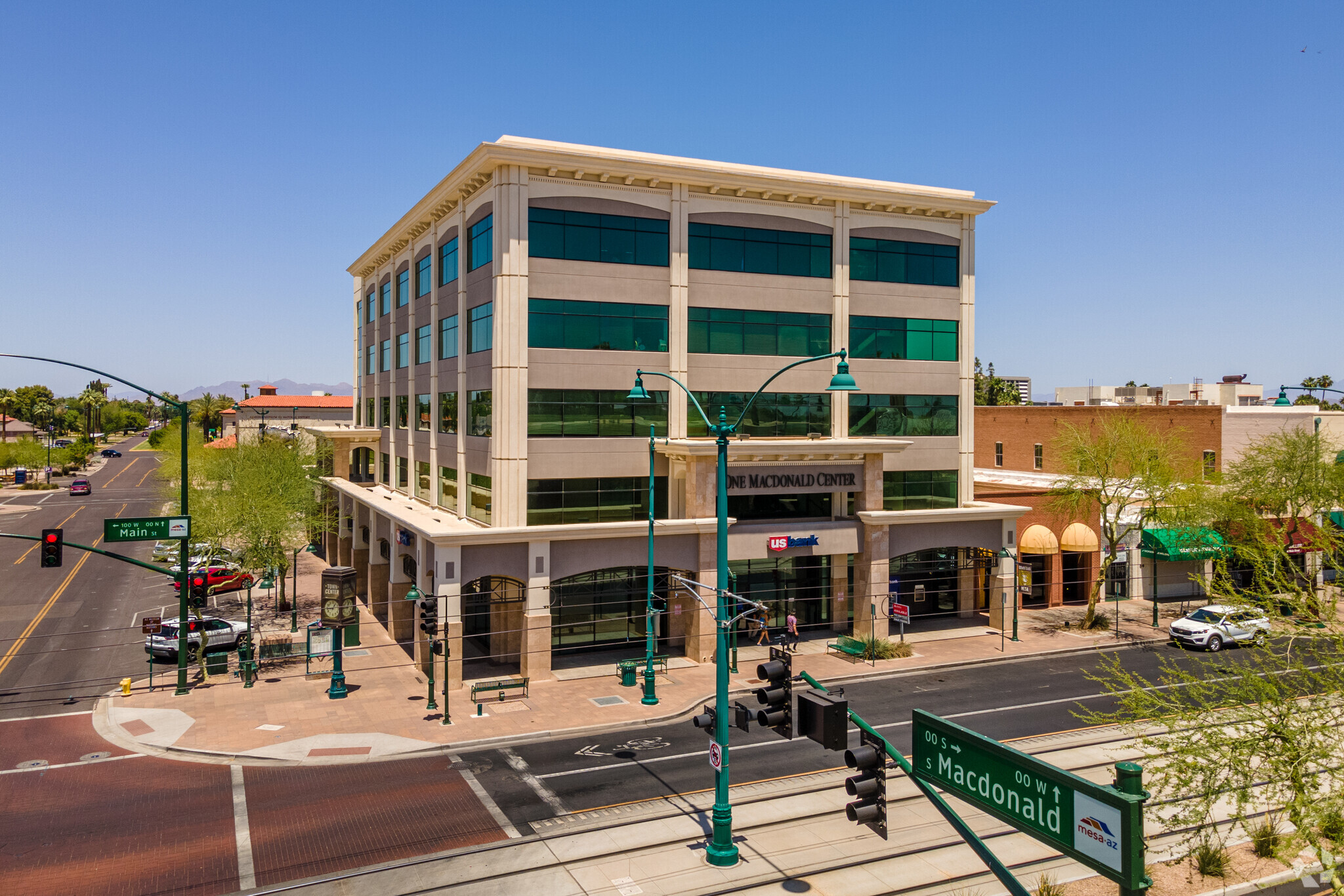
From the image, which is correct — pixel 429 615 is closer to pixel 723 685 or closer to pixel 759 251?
pixel 723 685

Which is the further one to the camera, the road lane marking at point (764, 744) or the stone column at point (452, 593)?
the stone column at point (452, 593)

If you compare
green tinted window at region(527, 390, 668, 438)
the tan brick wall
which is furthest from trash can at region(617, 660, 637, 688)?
the tan brick wall

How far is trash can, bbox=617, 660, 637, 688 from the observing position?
104 ft

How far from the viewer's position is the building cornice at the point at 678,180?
32875mm

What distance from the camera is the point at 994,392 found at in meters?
100

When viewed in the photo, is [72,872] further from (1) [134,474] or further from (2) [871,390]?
(1) [134,474]

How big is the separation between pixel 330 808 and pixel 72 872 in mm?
5026

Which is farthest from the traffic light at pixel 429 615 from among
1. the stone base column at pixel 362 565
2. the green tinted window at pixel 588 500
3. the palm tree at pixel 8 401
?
the palm tree at pixel 8 401

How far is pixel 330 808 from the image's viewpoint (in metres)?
20.7

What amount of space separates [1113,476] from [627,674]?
25.2m

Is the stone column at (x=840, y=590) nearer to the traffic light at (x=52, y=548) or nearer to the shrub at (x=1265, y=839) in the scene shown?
the shrub at (x=1265, y=839)

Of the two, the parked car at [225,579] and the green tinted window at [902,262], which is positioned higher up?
the green tinted window at [902,262]

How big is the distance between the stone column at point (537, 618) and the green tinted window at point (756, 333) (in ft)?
33.5

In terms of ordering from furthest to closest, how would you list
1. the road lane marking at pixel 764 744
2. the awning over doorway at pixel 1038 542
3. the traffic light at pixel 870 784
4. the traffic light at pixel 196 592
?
the awning over doorway at pixel 1038 542
the traffic light at pixel 196 592
the road lane marking at pixel 764 744
the traffic light at pixel 870 784
